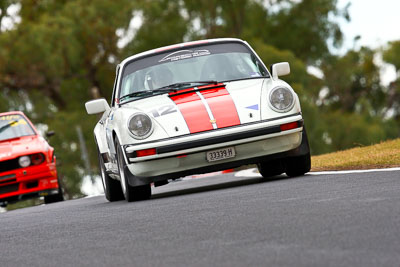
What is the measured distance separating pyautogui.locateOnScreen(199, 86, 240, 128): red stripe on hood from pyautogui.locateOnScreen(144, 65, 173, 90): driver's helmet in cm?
96

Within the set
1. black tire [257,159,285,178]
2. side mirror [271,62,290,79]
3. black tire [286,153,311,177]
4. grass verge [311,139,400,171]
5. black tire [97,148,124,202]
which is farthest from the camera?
black tire [97,148,124,202]

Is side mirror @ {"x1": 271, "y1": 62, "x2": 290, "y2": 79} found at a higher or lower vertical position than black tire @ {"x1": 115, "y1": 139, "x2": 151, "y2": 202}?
higher

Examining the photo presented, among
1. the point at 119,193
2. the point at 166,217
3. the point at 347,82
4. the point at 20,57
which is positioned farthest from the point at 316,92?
the point at 166,217

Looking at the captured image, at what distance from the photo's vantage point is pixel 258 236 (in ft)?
19.6

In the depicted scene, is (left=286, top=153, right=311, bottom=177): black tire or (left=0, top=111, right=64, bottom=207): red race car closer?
(left=286, top=153, right=311, bottom=177): black tire

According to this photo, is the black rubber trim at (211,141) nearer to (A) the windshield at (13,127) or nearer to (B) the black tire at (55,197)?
(B) the black tire at (55,197)

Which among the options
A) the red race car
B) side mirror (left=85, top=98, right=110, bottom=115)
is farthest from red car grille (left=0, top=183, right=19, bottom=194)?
side mirror (left=85, top=98, right=110, bottom=115)

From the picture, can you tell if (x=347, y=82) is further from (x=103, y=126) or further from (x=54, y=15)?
(x=103, y=126)

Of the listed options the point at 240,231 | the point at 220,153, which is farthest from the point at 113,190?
the point at 240,231

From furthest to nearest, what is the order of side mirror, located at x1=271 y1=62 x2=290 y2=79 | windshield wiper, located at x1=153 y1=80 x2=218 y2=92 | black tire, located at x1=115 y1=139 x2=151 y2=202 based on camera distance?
1. side mirror, located at x1=271 y1=62 x2=290 y2=79
2. windshield wiper, located at x1=153 y1=80 x2=218 y2=92
3. black tire, located at x1=115 y1=139 x2=151 y2=202

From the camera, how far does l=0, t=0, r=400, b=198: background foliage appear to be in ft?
131

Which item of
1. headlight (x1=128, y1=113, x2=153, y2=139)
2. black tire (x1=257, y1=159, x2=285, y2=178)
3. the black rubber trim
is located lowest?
black tire (x1=257, y1=159, x2=285, y2=178)

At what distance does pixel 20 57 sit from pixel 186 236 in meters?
35.0

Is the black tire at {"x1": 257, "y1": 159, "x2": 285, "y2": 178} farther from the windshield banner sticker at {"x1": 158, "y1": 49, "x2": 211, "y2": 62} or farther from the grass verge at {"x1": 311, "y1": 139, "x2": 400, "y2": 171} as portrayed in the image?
the windshield banner sticker at {"x1": 158, "y1": 49, "x2": 211, "y2": 62}
